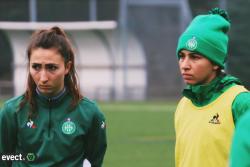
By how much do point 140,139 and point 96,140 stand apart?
11.3 metres

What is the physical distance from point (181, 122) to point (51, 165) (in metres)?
0.74

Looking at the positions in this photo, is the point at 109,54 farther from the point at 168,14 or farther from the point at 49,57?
the point at 49,57

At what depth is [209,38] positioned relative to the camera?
13.3ft

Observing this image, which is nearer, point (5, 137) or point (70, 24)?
point (5, 137)

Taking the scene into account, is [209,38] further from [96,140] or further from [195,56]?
[96,140]

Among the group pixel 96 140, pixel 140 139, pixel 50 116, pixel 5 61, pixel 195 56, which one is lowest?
pixel 5 61

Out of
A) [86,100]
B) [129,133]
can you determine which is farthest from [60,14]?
[86,100]

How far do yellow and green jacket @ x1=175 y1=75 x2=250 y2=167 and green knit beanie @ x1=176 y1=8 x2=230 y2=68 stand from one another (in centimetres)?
13

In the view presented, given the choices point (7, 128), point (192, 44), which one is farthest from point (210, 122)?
point (7, 128)

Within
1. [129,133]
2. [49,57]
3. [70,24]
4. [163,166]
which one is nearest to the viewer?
[49,57]

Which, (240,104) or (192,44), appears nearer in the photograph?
(240,104)

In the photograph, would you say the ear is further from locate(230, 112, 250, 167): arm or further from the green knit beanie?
locate(230, 112, 250, 167): arm

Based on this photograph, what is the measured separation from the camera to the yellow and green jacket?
3.87 m

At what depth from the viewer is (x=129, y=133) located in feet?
55.3
